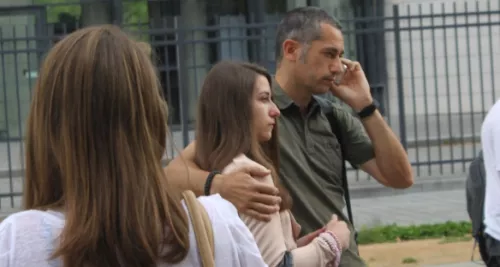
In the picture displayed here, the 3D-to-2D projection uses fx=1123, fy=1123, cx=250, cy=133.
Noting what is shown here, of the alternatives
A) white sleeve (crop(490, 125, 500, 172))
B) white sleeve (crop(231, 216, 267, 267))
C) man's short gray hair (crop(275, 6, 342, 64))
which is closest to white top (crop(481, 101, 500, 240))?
white sleeve (crop(490, 125, 500, 172))

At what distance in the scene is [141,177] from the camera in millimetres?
2006

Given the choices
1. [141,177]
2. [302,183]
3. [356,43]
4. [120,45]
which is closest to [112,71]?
[120,45]

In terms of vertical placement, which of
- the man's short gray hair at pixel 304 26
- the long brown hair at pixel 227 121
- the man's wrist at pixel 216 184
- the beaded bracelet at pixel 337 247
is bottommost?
the beaded bracelet at pixel 337 247

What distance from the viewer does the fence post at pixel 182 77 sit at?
1160 centimetres

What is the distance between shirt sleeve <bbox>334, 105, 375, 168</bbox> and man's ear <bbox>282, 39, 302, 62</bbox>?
0.24 meters

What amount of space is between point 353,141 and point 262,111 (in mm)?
718

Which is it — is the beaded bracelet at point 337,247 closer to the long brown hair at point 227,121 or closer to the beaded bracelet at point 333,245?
the beaded bracelet at point 333,245

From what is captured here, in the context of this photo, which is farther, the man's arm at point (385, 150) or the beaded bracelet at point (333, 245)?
the man's arm at point (385, 150)

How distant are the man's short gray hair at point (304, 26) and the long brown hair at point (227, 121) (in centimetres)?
53

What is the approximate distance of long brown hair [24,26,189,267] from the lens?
6.49 feet

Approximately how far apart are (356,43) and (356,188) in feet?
5.78

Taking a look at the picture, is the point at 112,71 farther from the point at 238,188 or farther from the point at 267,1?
the point at 267,1

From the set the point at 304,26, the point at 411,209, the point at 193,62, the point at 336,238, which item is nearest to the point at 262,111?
the point at 336,238

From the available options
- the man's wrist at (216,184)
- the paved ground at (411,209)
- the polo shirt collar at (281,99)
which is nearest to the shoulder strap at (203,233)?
the man's wrist at (216,184)
